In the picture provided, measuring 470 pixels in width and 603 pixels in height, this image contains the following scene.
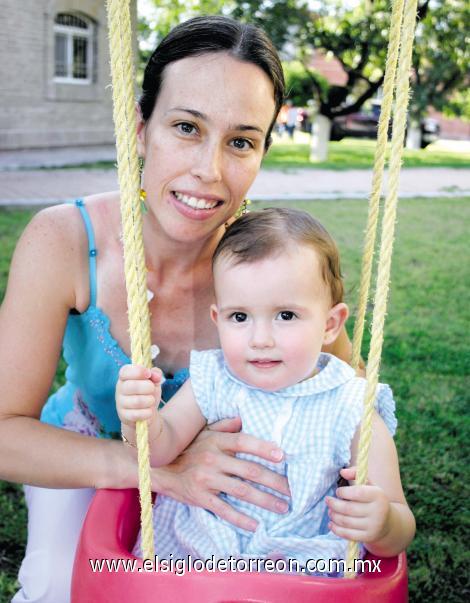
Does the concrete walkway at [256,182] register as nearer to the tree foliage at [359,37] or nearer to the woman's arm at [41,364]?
the tree foliage at [359,37]

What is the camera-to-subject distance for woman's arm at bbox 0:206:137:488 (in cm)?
157

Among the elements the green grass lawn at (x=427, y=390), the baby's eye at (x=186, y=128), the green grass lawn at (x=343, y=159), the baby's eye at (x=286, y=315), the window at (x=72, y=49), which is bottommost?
the green grass lawn at (x=427, y=390)

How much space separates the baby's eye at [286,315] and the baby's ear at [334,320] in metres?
0.12

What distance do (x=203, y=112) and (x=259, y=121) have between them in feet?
0.48

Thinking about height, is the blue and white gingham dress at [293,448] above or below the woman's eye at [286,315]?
below

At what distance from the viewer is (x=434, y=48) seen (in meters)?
15.7

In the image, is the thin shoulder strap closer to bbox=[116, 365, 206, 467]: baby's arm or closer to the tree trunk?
bbox=[116, 365, 206, 467]: baby's arm

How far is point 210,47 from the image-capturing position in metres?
1.59

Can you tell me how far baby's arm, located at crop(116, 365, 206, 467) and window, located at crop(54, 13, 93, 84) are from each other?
12.9 metres

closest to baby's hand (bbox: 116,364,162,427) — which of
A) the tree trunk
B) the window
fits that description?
the tree trunk

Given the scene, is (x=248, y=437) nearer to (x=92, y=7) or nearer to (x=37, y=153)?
(x=37, y=153)

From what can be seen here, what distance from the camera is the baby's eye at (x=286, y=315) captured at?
Answer: 144cm

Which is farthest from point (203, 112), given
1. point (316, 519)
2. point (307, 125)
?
point (307, 125)

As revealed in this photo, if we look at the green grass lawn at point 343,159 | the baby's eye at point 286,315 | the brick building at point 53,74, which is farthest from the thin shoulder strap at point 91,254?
the brick building at point 53,74
